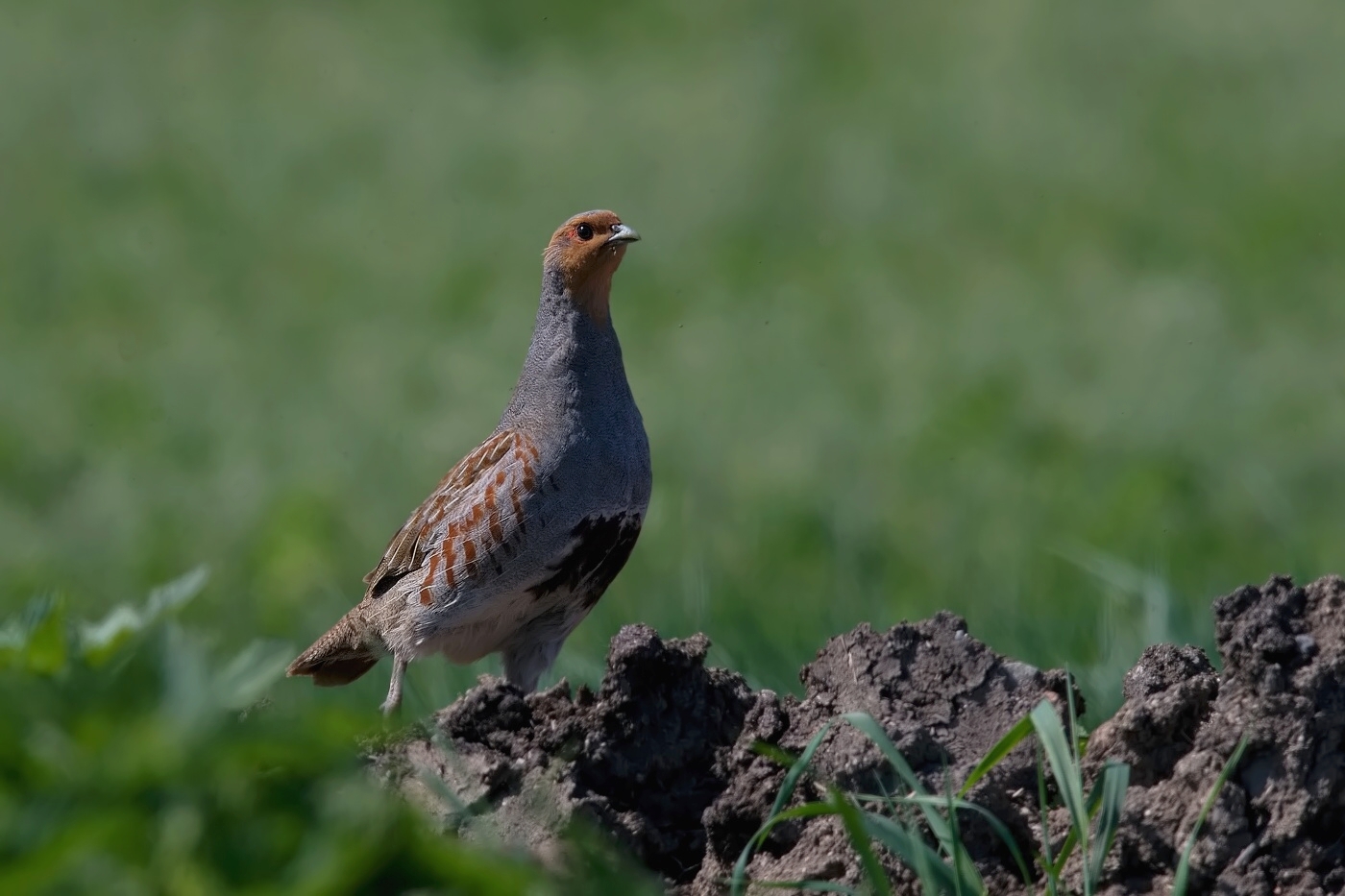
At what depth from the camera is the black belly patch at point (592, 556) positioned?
4629 millimetres

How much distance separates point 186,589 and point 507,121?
11770 millimetres

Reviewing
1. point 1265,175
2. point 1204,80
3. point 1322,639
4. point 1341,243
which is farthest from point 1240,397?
point 1322,639

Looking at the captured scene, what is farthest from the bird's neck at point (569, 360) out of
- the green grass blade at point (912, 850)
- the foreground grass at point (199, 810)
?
the foreground grass at point (199, 810)

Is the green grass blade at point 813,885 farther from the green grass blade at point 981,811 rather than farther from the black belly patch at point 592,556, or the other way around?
the black belly patch at point 592,556

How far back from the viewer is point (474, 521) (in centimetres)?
469

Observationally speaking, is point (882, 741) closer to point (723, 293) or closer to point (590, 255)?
point (590, 255)

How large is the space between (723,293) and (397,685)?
7.20 meters

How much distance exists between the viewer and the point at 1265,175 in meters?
12.8

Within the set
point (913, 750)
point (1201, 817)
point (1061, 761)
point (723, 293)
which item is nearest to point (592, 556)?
point (913, 750)

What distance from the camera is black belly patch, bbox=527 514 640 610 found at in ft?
15.2

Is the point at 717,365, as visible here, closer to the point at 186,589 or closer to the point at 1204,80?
the point at 1204,80

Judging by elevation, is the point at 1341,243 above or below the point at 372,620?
above

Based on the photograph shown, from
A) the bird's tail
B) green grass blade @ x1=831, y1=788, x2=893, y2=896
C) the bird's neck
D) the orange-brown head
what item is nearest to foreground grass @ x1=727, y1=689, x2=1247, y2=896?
green grass blade @ x1=831, y1=788, x2=893, y2=896

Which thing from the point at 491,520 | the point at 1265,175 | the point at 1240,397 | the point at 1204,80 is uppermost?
the point at 1204,80
